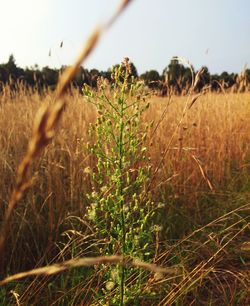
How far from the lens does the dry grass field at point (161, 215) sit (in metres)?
1.80

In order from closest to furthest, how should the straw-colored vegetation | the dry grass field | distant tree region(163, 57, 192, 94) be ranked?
the straw-colored vegetation
the dry grass field
distant tree region(163, 57, 192, 94)

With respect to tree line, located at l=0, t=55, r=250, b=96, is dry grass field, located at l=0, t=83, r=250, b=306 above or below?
below

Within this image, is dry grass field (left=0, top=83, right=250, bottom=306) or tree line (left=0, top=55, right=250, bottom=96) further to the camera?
tree line (left=0, top=55, right=250, bottom=96)

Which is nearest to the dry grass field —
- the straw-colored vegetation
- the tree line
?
the straw-colored vegetation

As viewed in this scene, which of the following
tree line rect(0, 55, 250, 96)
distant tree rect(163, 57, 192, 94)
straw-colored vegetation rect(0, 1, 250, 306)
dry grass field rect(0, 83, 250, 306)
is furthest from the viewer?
distant tree rect(163, 57, 192, 94)

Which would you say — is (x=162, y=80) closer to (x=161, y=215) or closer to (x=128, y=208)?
(x=161, y=215)

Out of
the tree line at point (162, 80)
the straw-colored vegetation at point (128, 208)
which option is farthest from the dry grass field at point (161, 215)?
the tree line at point (162, 80)

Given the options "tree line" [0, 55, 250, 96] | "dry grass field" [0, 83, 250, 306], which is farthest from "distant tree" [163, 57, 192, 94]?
"dry grass field" [0, 83, 250, 306]

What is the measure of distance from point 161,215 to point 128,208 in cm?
130

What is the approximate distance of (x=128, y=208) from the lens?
4.39 feet

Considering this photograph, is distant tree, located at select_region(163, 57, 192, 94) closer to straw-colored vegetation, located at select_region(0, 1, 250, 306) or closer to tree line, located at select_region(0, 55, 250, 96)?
tree line, located at select_region(0, 55, 250, 96)

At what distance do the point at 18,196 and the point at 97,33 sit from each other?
0.43ft

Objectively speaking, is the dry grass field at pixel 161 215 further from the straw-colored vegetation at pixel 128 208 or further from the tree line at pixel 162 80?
the tree line at pixel 162 80

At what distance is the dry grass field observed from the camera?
180cm
